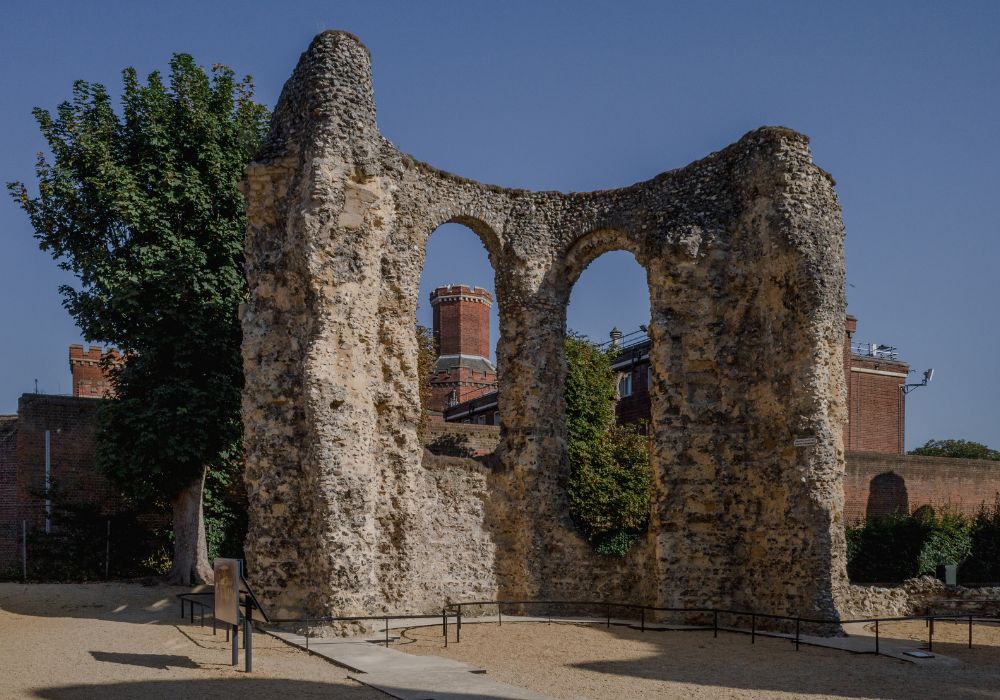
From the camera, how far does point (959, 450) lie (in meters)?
52.9

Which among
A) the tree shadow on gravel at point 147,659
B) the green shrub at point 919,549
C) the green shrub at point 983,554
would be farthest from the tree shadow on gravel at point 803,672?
the green shrub at point 983,554

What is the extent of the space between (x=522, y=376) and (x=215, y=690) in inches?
387

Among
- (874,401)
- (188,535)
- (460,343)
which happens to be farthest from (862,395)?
(188,535)

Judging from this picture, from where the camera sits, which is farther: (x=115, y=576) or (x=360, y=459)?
(x=115, y=576)

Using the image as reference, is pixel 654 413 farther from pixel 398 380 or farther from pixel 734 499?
pixel 398 380

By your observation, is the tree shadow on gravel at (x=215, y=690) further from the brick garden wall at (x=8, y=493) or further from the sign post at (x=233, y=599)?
the brick garden wall at (x=8, y=493)

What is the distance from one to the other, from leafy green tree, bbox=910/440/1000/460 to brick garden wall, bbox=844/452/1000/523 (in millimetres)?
23276

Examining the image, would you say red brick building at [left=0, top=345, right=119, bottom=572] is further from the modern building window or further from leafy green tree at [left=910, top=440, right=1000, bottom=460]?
leafy green tree at [left=910, top=440, right=1000, bottom=460]

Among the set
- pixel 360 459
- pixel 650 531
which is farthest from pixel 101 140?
pixel 650 531

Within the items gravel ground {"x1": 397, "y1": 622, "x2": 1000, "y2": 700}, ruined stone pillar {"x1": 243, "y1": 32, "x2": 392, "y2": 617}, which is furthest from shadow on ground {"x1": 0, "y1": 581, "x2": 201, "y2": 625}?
gravel ground {"x1": 397, "y1": 622, "x2": 1000, "y2": 700}

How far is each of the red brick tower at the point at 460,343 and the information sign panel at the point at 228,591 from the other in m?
30.7

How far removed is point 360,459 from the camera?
1480cm

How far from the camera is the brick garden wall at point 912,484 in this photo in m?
27.5

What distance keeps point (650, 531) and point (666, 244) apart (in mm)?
4967
